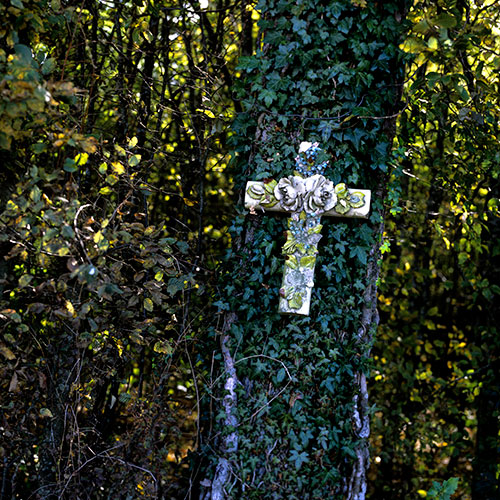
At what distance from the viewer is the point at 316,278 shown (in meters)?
3.21

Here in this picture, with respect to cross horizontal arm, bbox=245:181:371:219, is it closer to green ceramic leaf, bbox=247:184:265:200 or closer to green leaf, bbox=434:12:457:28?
green ceramic leaf, bbox=247:184:265:200

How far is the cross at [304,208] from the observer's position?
3098 millimetres

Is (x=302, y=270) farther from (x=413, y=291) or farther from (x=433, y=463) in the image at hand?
(x=433, y=463)

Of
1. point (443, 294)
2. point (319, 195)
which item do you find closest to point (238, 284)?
point (319, 195)

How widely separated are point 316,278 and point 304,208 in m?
0.37

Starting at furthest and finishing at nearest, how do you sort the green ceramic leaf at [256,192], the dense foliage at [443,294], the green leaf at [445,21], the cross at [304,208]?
the dense foliage at [443,294] < the green ceramic leaf at [256,192] < the cross at [304,208] < the green leaf at [445,21]

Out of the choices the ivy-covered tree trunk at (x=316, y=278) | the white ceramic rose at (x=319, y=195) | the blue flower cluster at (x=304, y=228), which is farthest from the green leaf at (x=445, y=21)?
the blue flower cluster at (x=304, y=228)

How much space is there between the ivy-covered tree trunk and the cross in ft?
0.29

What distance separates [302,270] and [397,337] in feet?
8.98

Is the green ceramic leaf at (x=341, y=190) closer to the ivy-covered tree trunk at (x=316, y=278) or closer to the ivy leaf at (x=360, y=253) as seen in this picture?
the ivy-covered tree trunk at (x=316, y=278)

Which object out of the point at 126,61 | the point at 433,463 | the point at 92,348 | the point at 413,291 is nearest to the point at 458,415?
the point at 433,463

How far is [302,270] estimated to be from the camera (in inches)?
122

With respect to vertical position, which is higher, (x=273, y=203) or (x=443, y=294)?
(x=273, y=203)

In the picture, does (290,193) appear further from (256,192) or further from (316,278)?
(316,278)
